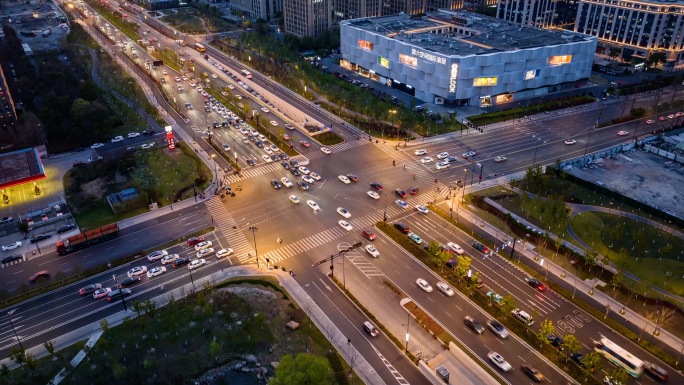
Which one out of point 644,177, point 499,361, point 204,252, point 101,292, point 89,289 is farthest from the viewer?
point 644,177

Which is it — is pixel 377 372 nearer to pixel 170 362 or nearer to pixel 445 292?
pixel 445 292

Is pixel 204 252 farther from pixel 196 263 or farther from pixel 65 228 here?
pixel 65 228

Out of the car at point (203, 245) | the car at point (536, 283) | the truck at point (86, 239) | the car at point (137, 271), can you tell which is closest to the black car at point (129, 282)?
the car at point (137, 271)

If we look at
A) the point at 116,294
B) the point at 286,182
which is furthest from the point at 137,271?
the point at 286,182

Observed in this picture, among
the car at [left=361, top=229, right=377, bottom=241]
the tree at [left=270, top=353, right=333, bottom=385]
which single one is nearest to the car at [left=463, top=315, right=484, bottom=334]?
the car at [left=361, top=229, right=377, bottom=241]

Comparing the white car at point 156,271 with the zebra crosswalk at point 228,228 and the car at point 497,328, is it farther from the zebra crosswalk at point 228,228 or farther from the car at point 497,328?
the car at point 497,328
